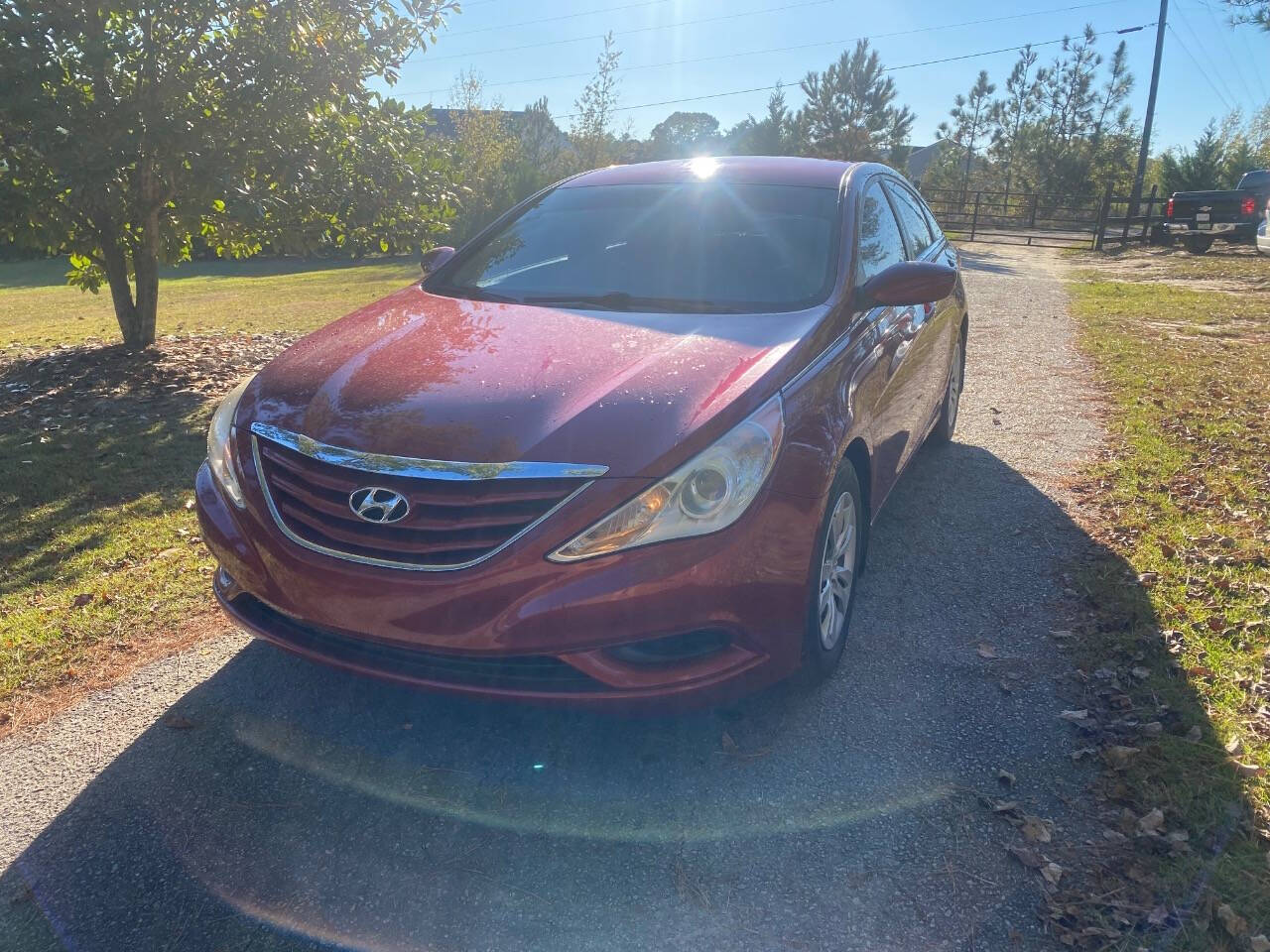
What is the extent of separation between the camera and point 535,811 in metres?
2.48

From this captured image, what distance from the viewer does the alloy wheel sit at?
2871 mm

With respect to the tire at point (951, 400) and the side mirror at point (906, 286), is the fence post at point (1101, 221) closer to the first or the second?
the tire at point (951, 400)

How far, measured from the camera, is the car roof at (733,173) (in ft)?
13.1

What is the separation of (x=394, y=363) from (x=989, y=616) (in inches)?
97.2

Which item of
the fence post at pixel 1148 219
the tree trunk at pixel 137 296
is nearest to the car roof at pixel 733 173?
the tree trunk at pixel 137 296

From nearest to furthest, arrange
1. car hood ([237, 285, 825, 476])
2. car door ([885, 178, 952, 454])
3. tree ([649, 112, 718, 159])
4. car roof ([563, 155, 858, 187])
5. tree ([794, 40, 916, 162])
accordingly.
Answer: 1. car hood ([237, 285, 825, 476])
2. car roof ([563, 155, 858, 187])
3. car door ([885, 178, 952, 454])
4. tree ([794, 40, 916, 162])
5. tree ([649, 112, 718, 159])

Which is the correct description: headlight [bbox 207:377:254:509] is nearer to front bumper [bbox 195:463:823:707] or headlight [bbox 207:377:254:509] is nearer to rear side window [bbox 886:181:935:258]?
front bumper [bbox 195:463:823:707]

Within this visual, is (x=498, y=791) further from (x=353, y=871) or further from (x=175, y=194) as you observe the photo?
(x=175, y=194)

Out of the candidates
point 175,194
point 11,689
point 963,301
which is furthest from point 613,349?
point 175,194

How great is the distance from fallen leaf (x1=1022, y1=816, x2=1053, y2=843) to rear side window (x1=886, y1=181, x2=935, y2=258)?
295cm

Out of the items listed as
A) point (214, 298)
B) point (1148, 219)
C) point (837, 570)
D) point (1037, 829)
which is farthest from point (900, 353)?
point (1148, 219)

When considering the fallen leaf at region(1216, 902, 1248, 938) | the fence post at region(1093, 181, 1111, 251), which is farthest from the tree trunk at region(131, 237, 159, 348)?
the fence post at region(1093, 181, 1111, 251)

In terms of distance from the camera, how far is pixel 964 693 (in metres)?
3.05

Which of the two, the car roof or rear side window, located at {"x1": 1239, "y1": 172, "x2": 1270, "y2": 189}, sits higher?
rear side window, located at {"x1": 1239, "y1": 172, "x2": 1270, "y2": 189}
